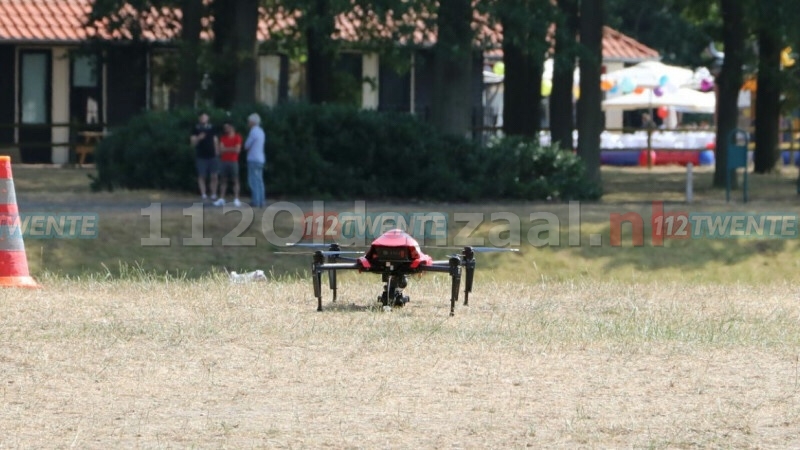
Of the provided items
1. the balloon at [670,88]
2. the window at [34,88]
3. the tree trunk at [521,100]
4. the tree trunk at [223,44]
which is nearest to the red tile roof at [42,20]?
the window at [34,88]

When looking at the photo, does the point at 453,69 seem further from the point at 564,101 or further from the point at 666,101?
the point at 666,101

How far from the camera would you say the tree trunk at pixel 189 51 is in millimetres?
33656

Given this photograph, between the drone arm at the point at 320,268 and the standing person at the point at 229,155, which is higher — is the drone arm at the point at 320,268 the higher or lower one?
the lower one

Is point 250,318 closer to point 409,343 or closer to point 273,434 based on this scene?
point 409,343

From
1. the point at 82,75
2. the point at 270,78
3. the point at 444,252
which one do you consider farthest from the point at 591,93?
the point at 82,75

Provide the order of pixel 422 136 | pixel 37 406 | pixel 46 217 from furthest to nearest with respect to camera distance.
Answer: pixel 422 136, pixel 46 217, pixel 37 406

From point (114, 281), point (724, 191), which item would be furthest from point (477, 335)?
point (724, 191)

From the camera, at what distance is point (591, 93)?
33094 mm

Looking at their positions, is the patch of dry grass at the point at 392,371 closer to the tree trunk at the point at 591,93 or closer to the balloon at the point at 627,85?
the tree trunk at the point at 591,93

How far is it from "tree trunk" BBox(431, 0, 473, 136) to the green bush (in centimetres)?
108

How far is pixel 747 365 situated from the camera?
35.9 feet

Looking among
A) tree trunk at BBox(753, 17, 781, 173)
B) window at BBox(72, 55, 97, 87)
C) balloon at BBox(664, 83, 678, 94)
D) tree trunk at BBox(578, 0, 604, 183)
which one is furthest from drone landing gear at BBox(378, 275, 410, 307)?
balloon at BBox(664, 83, 678, 94)

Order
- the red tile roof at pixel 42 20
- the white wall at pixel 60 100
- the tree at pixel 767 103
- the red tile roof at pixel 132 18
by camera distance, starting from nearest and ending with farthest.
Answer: the red tile roof at pixel 132 18
the tree at pixel 767 103
the red tile roof at pixel 42 20
the white wall at pixel 60 100

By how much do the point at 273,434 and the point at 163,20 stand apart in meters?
30.5
